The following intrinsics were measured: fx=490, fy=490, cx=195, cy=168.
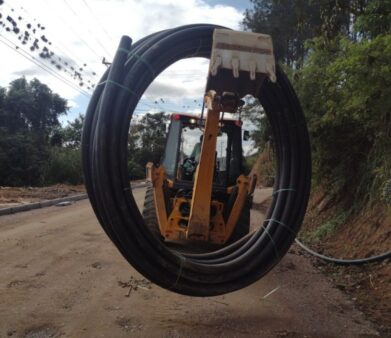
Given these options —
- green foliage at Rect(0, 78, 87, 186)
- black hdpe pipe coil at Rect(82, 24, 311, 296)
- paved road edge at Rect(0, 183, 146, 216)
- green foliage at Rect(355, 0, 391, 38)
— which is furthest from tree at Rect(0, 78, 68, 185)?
black hdpe pipe coil at Rect(82, 24, 311, 296)

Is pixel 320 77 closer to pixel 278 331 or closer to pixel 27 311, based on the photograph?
pixel 278 331

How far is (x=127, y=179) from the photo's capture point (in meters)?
4.19

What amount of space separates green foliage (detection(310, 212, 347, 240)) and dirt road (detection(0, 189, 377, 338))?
2.04 meters

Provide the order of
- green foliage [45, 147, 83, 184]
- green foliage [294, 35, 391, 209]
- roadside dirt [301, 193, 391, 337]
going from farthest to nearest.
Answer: green foliage [45, 147, 83, 184] < green foliage [294, 35, 391, 209] < roadside dirt [301, 193, 391, 337]

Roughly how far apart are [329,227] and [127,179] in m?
6.18

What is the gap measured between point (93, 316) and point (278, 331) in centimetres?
169

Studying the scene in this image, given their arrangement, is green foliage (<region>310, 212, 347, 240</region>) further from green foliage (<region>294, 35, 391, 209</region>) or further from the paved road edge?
the paved road edge

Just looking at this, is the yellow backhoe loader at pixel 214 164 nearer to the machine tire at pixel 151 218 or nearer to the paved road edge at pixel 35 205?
the machine tire at pixel 151 218

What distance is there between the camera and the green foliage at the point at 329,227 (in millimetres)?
9203

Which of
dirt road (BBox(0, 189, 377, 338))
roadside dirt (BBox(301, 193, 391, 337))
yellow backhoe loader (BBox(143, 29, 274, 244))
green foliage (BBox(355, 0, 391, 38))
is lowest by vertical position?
dirt road (BBox(0, 189, 377, 338))

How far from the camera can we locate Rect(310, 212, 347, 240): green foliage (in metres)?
9.20

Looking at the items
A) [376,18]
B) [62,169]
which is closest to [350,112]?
[376,18]

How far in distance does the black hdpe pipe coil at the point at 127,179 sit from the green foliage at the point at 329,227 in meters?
4.10

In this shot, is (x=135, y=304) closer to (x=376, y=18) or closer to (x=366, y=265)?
(x=366, y=265)
